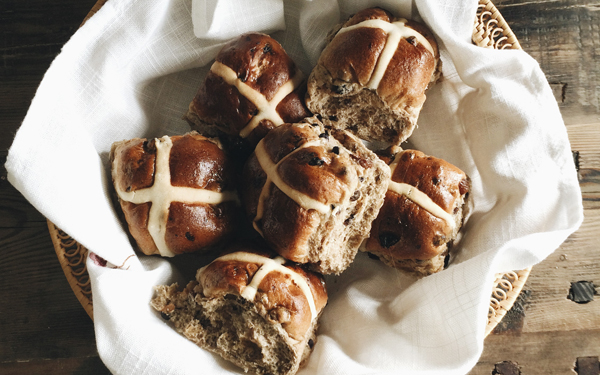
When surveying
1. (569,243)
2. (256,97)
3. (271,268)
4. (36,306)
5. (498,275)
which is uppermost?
(256,97)

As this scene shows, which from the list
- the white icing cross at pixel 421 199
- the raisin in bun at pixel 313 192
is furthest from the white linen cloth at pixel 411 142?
the raisin in bun at pixel 313 192

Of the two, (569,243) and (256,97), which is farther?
(569,243)

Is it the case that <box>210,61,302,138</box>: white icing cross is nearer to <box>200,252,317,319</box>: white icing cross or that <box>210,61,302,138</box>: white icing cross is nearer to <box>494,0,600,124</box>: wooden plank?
<box>200,252,317,319</box>: white icing cross

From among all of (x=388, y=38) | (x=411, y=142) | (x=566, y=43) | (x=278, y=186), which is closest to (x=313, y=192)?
(x=278, y=186)

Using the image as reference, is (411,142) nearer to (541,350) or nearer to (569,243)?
(569,243)

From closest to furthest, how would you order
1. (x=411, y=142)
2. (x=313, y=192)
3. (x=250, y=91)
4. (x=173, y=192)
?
(x=313, y=192)
(x=173, y=192)
(x=250, y=91)
(x=411, y=142)

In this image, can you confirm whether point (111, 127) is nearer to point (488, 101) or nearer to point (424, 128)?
point (424, 128)

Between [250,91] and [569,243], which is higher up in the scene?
[250,91]

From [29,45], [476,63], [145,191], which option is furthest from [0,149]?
[476,63]

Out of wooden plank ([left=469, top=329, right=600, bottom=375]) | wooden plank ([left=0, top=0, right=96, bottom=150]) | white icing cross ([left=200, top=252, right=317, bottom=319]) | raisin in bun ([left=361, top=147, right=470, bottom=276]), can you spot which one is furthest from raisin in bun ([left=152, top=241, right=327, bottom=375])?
wooden plank ([left=0, top=0, right=96, bottom=150])
